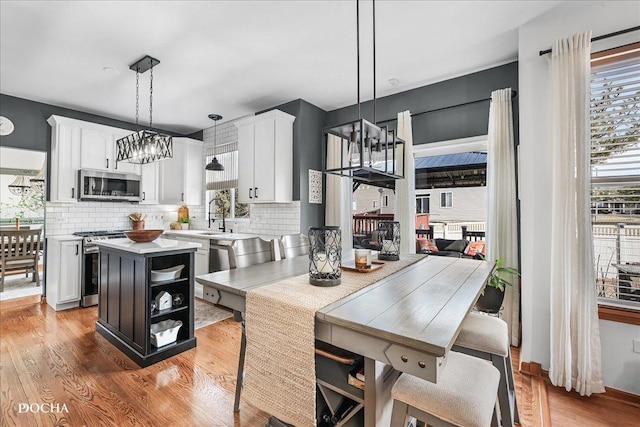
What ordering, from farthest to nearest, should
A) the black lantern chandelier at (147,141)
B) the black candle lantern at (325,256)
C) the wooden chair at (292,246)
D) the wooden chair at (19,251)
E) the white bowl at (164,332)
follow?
the wooden chair at (19,251)
the black lantern chandelier at (147,141)
the white bowl at (164,332)
the wooden chair at (292,246)
the black candle lantern at (325,256)

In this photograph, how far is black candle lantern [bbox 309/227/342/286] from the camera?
4.87 feet

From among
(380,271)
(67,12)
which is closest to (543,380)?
(380,271)

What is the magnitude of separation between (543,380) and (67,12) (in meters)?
4.40

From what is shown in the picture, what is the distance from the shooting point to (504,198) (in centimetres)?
279

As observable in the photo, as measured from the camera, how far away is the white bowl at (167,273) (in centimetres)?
254

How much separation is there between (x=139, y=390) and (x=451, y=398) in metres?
2.10

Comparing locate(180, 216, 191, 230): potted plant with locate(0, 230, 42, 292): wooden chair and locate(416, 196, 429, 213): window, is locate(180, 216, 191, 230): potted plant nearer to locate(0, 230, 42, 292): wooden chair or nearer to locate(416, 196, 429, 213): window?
locate(0, 230, 42, 292): wooden chair

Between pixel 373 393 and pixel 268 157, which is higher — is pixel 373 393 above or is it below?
below

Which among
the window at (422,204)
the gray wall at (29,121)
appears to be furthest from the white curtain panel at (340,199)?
the gray wall at (29,121)

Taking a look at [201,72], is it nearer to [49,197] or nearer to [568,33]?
[49,197]

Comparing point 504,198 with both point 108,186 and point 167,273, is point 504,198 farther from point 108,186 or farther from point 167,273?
point 108,186

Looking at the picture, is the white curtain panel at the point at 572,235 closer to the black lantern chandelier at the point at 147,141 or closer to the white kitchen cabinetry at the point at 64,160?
the black lantern chandelier at the point at 147,141

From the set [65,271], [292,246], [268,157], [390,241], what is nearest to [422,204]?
[390,241]

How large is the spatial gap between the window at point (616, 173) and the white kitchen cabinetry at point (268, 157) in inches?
116
